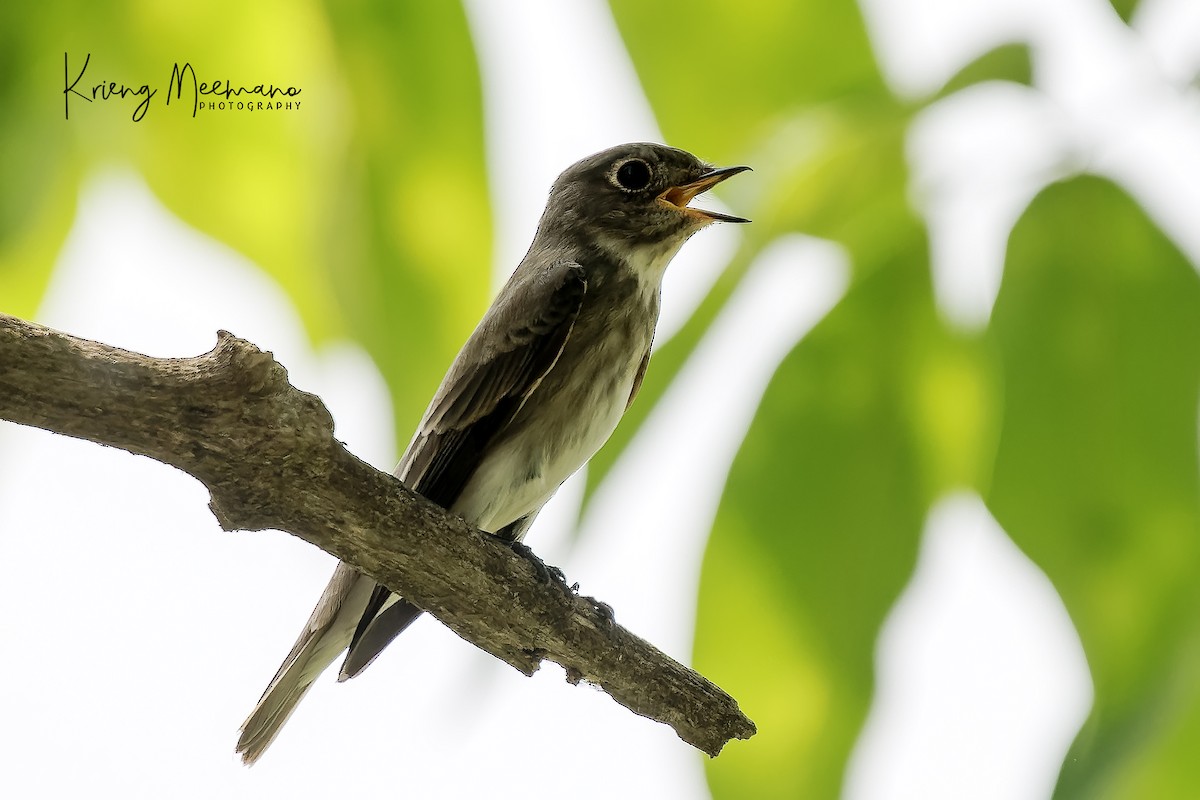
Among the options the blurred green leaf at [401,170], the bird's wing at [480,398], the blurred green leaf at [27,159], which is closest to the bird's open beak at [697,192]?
Result: the bird's wing at [480,398]

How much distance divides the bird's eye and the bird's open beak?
73 millimetres

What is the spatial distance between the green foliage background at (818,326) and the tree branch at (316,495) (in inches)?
5.6

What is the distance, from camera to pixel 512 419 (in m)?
2.95

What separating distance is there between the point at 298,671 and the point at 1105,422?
2064 millimetres

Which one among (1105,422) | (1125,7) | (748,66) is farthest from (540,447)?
(1125,7)

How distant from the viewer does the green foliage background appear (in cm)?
166

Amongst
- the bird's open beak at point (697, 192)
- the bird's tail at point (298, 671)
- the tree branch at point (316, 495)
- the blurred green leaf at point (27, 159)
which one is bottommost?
the bird's tail at point (298, 671)

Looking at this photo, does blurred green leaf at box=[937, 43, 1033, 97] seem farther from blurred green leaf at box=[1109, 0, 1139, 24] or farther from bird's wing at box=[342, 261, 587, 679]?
bird's wing at box=[342, 261, 587, 679]

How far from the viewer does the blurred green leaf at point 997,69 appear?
6.03 ft

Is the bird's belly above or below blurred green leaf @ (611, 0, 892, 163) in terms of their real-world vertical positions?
below

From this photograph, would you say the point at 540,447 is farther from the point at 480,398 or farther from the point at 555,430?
the point at 480,398

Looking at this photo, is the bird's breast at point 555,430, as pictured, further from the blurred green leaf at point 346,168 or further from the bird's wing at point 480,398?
the blurred green leaf at point 346,168

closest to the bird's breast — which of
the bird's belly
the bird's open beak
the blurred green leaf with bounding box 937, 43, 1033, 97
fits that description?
the bird's belly

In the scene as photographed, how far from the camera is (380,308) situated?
1676 mm
